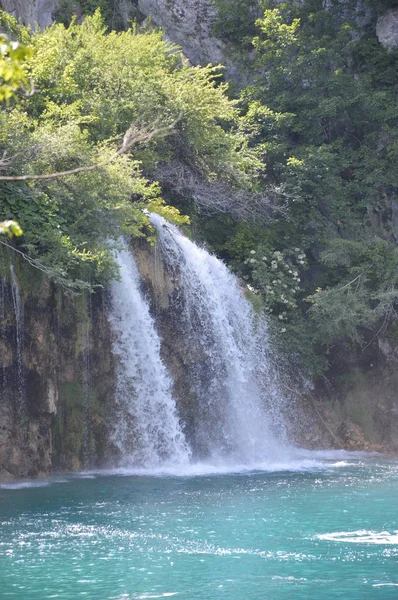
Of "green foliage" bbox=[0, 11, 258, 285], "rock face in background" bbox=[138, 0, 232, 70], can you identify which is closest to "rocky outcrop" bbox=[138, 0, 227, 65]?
"rock face in background" bbox=[138, 0, 232, 70]

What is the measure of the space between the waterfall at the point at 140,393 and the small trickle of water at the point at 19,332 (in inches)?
93.6

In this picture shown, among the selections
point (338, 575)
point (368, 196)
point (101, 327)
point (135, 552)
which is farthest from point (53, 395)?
point (368, 196)

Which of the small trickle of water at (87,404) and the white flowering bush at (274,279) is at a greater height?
the white flowering bush at (274,279)

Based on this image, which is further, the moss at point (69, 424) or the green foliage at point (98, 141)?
the moss at point (69, 424)

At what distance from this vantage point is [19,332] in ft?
58.7

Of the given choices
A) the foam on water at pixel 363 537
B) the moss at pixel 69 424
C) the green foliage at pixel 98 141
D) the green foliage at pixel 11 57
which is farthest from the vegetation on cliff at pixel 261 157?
the green foliage at pixel 11 57

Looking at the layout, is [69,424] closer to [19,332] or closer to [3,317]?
[19,332]

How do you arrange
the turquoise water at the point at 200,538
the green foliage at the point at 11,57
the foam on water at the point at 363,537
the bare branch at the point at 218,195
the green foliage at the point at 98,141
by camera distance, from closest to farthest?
1. the green foliage at the point at 11,57
2. the turquoise water at the point at 200,538
3. the foam on water at the point at 363,537
4. the green foliage at the point at 98,141
5. the bare branch at the point at 218,195

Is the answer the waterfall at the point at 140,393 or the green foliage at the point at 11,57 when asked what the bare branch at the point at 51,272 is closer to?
the waterfall at the point at 140,393

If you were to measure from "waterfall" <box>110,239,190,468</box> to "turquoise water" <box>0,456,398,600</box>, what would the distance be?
1688 mm

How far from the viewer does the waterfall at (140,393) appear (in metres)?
19.5

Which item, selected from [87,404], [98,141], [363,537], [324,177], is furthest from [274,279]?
[363,537]

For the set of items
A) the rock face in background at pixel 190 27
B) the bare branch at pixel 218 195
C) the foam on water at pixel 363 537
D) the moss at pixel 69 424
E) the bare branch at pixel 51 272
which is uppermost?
the rock face in background at pixel 190 27

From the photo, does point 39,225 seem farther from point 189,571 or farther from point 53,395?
point 189,571
